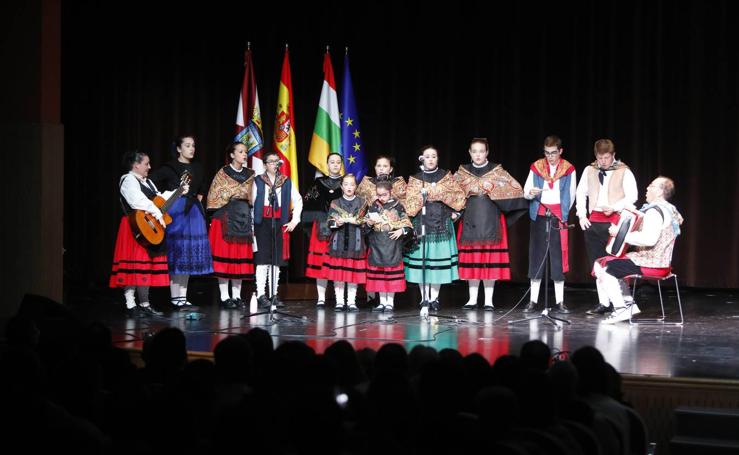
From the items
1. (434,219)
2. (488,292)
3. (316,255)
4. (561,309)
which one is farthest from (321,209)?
(561,309)

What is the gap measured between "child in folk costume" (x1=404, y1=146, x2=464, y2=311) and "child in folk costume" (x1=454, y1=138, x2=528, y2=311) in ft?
0.45

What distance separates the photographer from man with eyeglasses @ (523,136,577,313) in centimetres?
849

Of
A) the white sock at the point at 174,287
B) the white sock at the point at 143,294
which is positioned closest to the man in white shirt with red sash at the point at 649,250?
the white sock at the point at 174,287

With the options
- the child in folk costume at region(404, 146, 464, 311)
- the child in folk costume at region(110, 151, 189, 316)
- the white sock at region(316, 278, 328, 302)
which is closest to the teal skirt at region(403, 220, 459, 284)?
the child in folk costume at region(404, 146, 464, 311)

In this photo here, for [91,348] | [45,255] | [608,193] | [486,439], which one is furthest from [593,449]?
[608,193]

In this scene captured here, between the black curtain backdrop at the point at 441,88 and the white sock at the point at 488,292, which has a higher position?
the black curtain backdrop at the point at 441,88

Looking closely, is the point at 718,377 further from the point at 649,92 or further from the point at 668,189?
the point at 649,92

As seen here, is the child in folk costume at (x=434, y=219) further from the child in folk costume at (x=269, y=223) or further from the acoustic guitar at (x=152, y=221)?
the acoustic guitar at (x=152, y=221)

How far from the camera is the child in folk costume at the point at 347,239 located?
852 cm

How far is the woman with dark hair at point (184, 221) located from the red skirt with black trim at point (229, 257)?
0.27 meters

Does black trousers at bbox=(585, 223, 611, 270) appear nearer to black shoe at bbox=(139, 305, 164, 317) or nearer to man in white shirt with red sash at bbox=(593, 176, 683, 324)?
man in white shirt with red sash at bbox=(593, 176, 683, 324)

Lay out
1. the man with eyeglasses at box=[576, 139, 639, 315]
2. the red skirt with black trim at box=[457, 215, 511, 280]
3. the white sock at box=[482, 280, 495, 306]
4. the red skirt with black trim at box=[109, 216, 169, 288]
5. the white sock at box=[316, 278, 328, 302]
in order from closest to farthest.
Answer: the red skirt with black trim at box=[109, 216, 169, 288] < the man with eyeglasses at box=[576, 139, 639, 315] < the red skirt with black trim at box=[457, 215, 511, 280] < the white sock at box=[482, 280, 495, 306] < the white sock at box=[316, 278, 328, 302]

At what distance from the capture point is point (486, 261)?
871 cm

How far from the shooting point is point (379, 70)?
11.3 m
